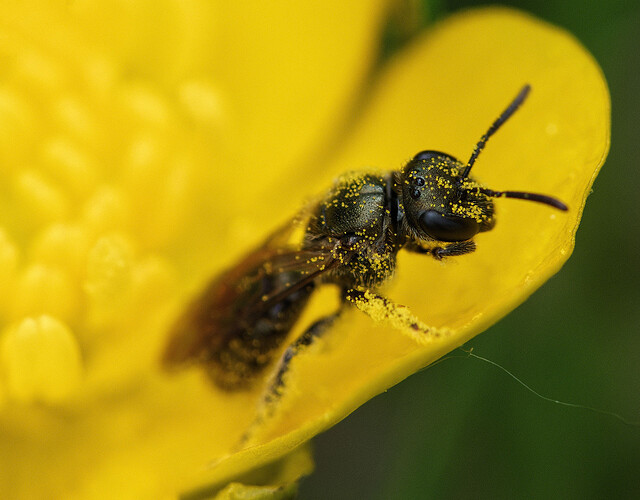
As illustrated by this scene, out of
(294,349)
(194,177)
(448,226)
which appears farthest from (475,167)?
(194,177)

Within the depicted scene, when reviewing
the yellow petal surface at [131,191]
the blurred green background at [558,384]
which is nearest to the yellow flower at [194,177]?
the yellow petal surface at [131,191]

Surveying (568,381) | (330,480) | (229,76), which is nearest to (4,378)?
(330,480)

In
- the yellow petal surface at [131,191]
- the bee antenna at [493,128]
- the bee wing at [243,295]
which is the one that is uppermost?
the yellow petal surface at [131,191]

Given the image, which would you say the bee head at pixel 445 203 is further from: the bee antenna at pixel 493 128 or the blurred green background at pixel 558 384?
A: the blurred green background at pixel 558 384

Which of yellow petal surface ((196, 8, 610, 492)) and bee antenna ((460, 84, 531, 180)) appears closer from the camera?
yellow petal surface ((196, 8, 610, 492))

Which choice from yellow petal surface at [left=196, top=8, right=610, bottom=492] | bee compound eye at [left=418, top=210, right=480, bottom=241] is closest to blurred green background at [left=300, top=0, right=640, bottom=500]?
yellow petal surface at [left=196, top=8, right=610, bottom=492]

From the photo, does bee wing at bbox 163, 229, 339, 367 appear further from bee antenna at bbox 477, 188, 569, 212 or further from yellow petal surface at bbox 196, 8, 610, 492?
bee antenna at bbox 477, 188, 569, 212
